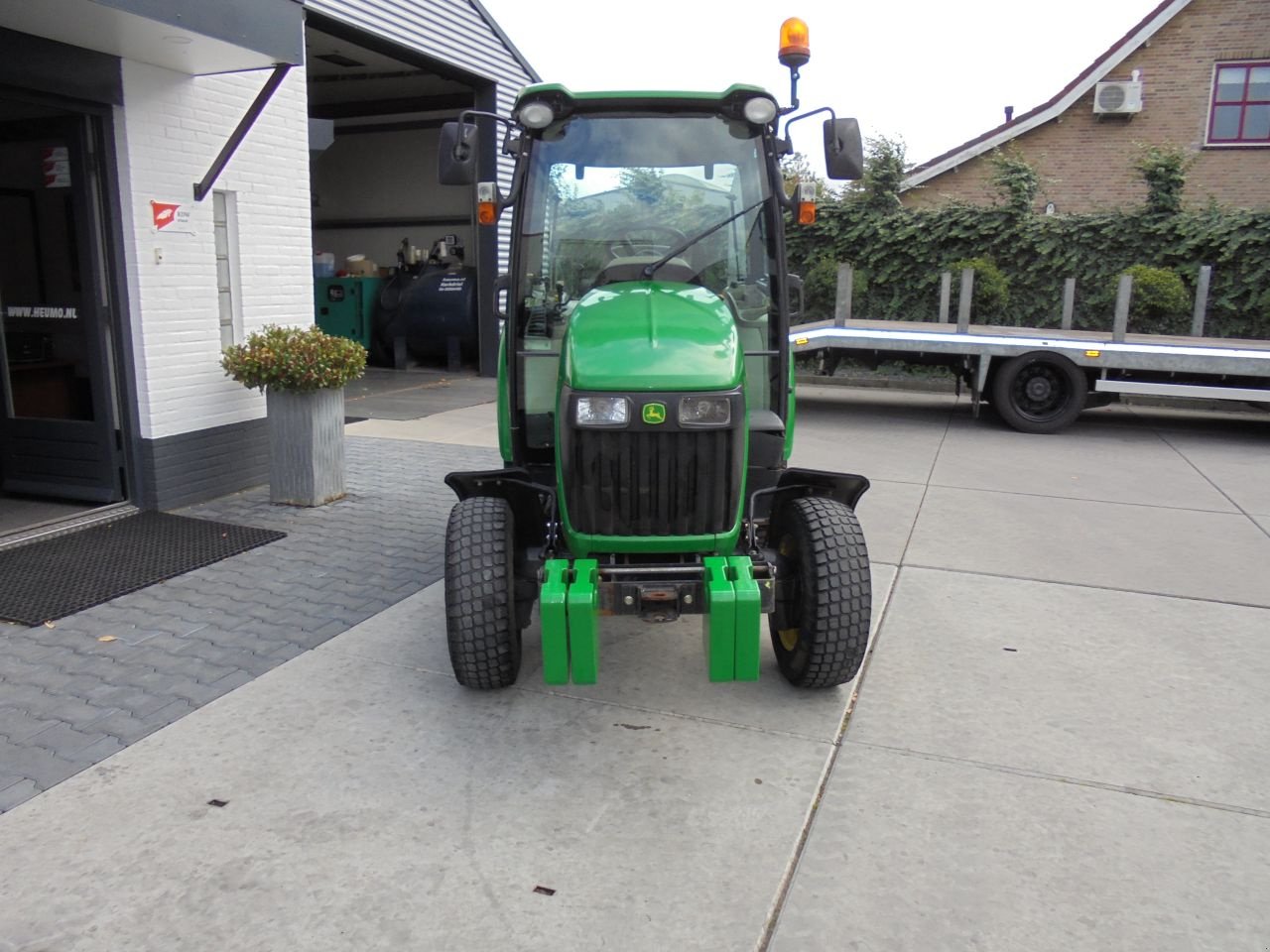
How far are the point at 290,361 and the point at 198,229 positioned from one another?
1071 mm

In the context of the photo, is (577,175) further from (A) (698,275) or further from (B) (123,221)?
(B) (123,221)

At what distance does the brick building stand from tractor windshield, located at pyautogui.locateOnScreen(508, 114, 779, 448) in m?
2.29

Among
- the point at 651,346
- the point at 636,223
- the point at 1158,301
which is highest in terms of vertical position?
the point at 636,223

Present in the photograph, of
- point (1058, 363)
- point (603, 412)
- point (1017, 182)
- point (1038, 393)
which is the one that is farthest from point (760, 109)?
point (1017, 182)

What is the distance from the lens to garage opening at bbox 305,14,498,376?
44.8 feet

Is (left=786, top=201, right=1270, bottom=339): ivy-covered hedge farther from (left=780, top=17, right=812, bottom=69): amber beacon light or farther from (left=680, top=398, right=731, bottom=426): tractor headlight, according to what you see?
(left=680, top=398, right=731, bottom=426): tractor headlight

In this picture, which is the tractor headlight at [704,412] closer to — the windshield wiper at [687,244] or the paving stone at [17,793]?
the windshield wiper at [687,244]

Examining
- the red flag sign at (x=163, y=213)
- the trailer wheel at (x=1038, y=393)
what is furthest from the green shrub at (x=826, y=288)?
the red flag sign at (x=163, y=213)

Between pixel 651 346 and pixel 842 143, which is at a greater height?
pixel 842 143

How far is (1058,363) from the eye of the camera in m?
10.0

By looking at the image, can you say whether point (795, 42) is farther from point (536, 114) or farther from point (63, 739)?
point (63, 739)

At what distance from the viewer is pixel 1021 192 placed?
13766 millimetres

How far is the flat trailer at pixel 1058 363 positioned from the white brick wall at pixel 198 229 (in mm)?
5417

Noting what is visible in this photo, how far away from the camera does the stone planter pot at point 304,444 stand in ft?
20.5
